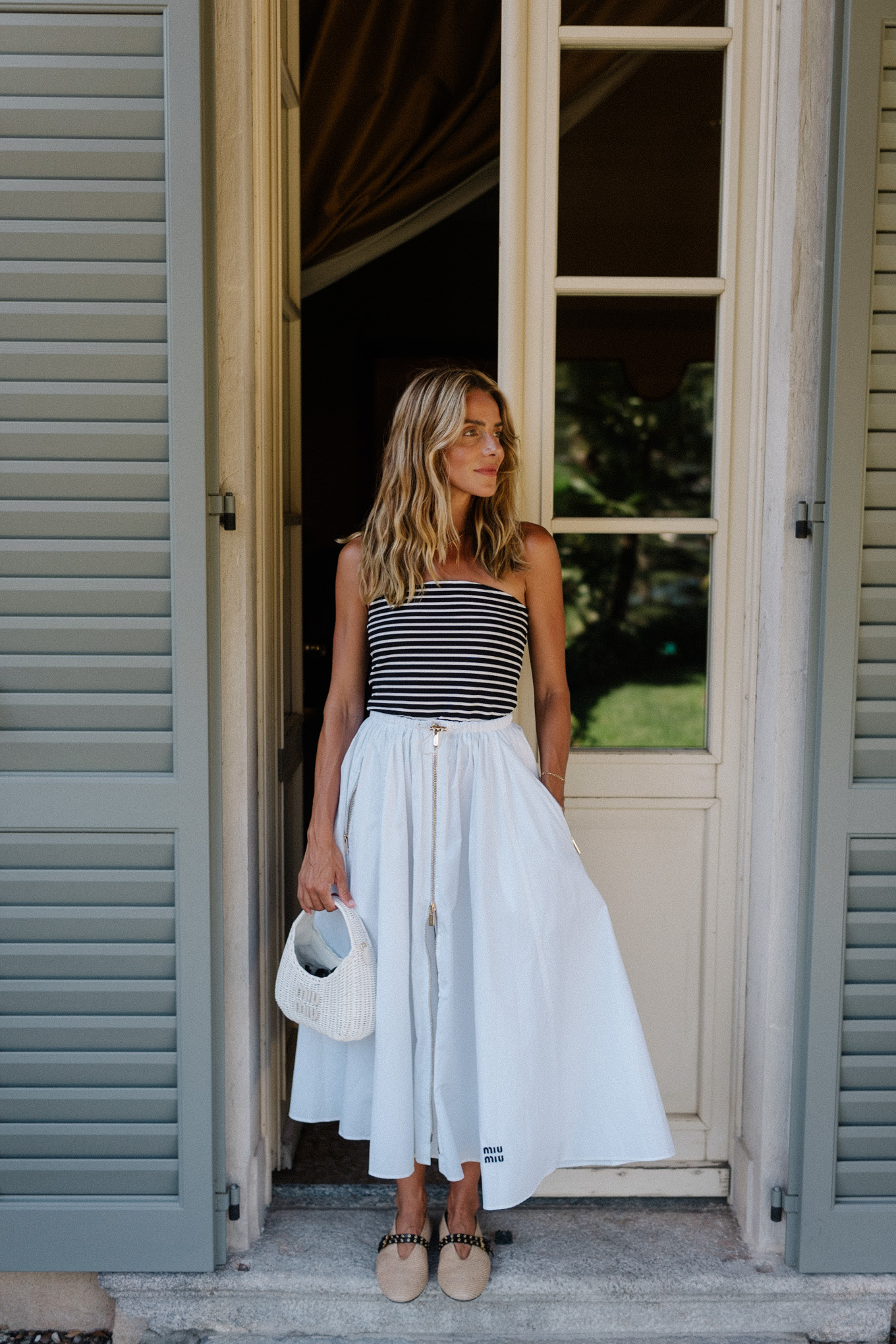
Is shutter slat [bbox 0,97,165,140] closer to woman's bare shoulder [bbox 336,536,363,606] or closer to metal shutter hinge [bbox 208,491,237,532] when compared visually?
metal shutter hinge [bbox 208,491,237,532]

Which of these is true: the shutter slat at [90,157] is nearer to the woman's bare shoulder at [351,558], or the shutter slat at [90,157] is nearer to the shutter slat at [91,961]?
the woman's bare shoulder at [351,558]

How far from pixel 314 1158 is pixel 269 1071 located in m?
0.39

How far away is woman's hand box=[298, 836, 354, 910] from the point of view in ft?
5.89

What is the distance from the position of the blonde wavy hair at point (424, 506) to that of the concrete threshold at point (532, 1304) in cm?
134

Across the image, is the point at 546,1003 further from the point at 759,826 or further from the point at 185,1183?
the point at 185,1183

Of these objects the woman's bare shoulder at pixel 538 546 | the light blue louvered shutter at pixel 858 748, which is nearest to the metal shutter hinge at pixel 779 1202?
the light blue louvered shutter at pixel 858 748

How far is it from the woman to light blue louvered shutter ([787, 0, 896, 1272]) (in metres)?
0.40

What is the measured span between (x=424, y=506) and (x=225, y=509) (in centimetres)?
38

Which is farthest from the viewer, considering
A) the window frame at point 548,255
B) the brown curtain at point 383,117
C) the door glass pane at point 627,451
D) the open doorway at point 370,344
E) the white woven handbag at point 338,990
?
the door glass pane at point 627,451

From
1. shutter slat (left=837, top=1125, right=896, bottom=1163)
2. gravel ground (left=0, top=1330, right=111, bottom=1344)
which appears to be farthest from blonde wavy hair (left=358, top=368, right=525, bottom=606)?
gravel ground (left=0, top=1330, right=111, bottom=1344)

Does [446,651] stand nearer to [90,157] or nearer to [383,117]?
[90,157]

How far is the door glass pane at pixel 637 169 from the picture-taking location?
6.77 feet

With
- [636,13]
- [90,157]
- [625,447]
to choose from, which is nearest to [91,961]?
[90,157]

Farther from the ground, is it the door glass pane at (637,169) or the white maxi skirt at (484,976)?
the door glass pane at (637,169)
